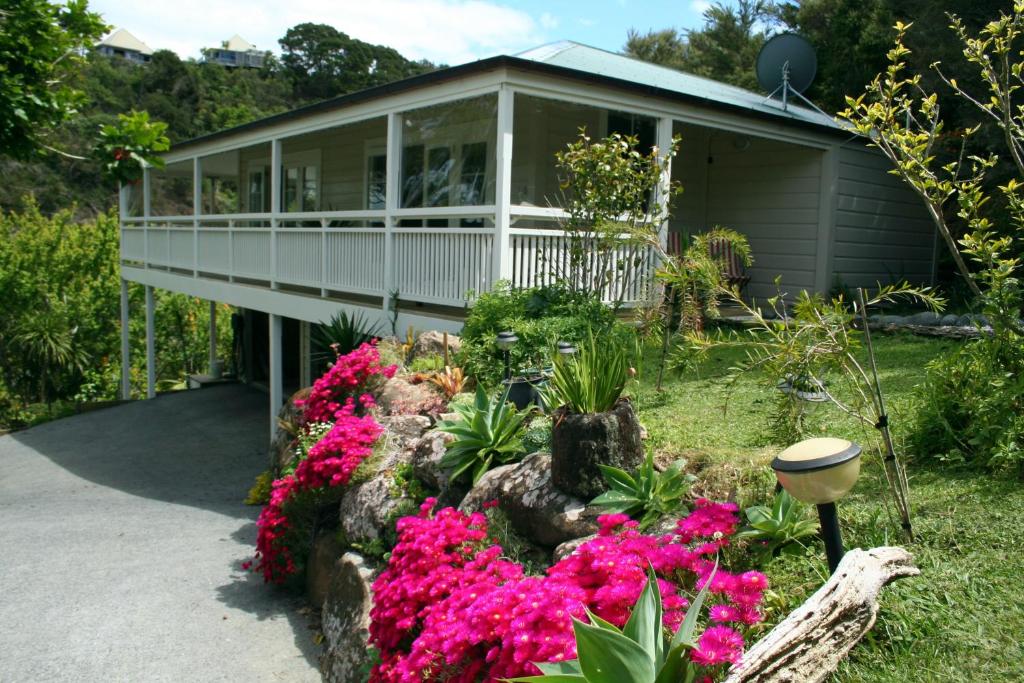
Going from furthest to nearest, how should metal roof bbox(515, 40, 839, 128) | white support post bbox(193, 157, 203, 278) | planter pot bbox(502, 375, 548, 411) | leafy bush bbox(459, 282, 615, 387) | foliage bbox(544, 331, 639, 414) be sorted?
1. white support post bbox(193, 157, 203, 278)
2. metal roof bbox(515, 40, 839, 128)
3. leafy bush bbox(459, 282, 615, 387)
4. planter pot bbox(502, 375, 548, 411)
5. foliage bbox(544, 331, 639, 414)

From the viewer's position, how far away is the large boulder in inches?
243

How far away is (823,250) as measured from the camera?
1194cm

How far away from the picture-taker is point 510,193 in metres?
10.4

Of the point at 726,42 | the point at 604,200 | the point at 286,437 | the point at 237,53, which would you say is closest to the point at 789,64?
the point at 604,200

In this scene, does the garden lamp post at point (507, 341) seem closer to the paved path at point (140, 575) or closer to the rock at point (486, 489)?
the rock at point (486, 489)

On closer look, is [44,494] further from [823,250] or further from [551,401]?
[823,250]

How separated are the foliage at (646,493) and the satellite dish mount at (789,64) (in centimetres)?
1020

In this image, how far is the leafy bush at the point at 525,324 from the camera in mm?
7113

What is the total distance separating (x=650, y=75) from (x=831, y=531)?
10140 millimetres

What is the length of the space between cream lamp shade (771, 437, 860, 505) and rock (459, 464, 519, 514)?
7.73 ft

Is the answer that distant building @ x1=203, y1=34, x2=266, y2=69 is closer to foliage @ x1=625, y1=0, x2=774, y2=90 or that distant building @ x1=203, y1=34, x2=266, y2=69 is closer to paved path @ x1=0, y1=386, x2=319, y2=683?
foliage @ x1=625, y1=0, x2=774, y2=90

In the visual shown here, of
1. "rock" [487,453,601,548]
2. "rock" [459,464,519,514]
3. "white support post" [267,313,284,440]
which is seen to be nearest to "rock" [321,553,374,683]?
"rock" [459,464,519,514]

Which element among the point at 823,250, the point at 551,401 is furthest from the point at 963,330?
the point at 551,401

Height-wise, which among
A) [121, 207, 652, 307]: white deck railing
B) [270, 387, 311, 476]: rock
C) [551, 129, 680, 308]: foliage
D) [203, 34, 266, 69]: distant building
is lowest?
[270, 387, 311, 476]: rock
